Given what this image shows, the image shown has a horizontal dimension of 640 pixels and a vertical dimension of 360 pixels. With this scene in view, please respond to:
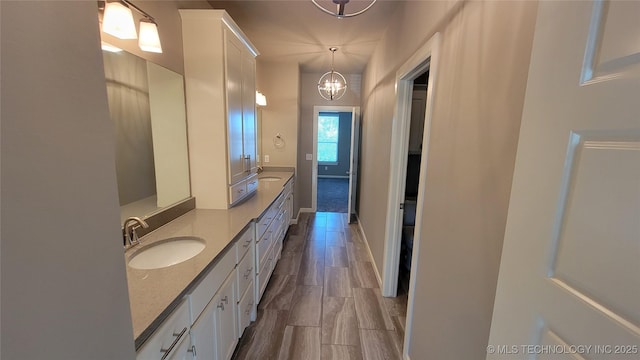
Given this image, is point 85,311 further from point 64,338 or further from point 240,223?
point 240,223

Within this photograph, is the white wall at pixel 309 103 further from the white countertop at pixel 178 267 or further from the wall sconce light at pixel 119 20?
the wall sconce light at pixel 119 20

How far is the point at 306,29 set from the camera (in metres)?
2.82

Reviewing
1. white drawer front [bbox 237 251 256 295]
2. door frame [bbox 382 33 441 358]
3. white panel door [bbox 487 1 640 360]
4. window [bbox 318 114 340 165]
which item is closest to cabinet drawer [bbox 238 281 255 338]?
white drawer front [bbox 237 251 256 295]

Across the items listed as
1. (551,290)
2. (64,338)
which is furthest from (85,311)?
(551,290)

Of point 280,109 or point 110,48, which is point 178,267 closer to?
point 110,48

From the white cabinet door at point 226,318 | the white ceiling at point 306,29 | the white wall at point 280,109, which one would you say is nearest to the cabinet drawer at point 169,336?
the white cabinet door at point 226,318

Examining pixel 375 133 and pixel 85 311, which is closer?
pixel 85 311

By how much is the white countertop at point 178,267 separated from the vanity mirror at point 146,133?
7.6 inches

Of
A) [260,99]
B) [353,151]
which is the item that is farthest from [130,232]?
[353,151]

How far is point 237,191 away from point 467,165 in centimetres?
189

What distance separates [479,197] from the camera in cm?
97

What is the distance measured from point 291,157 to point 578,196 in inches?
160

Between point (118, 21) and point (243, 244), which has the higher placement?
point (118, 21)

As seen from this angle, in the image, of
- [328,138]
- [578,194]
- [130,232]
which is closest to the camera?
[578,194]
